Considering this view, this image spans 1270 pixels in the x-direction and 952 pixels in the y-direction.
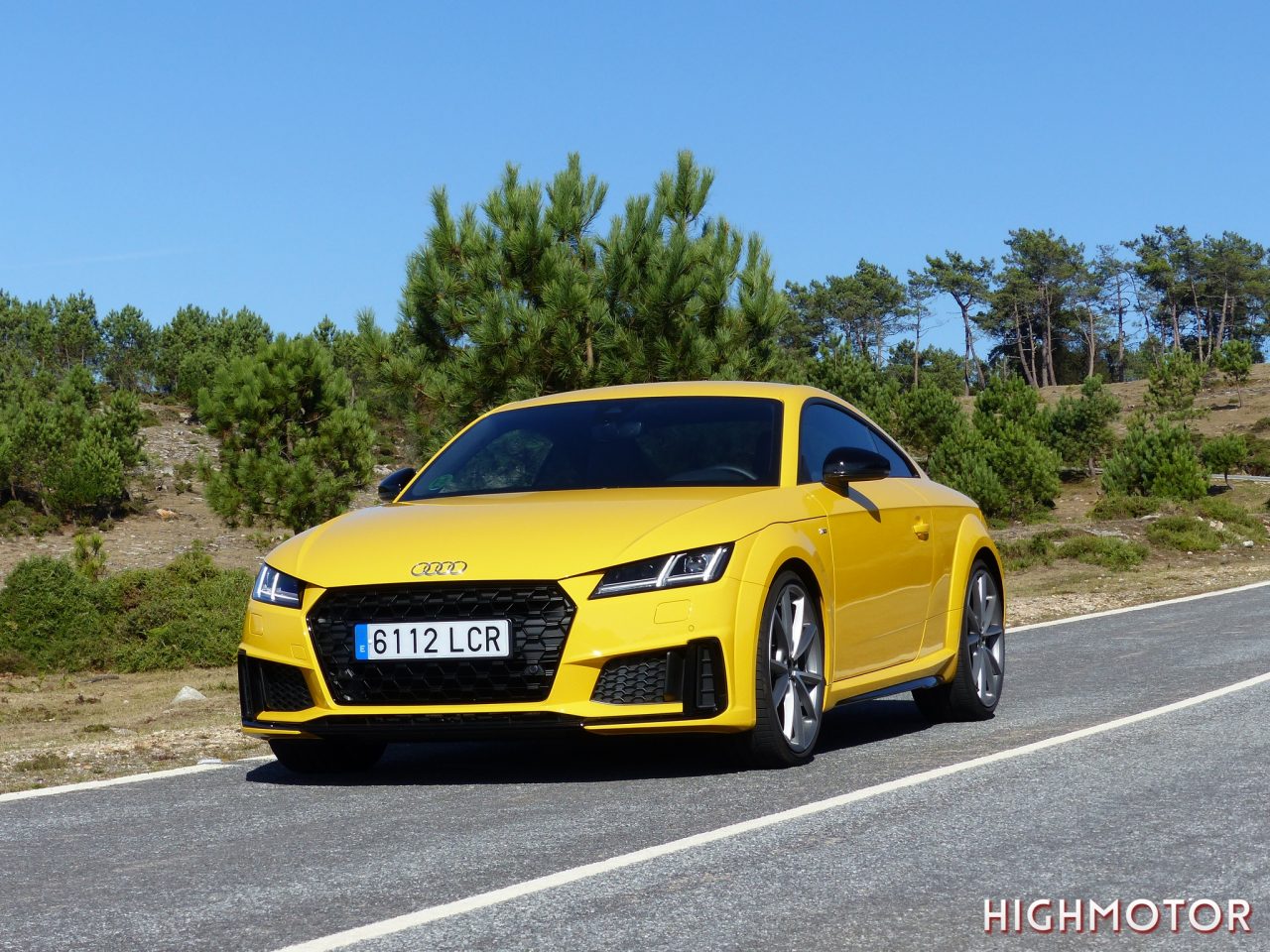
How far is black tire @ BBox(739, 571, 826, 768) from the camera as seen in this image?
21.3 feet

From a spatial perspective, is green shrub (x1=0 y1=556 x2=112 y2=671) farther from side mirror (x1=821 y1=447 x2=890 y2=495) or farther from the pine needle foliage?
side mirror (x1=821 y1=447 x2=890 y2=495)

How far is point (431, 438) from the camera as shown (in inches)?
1009

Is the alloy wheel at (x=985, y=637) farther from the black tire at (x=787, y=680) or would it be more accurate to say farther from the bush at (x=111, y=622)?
the bush at (x=111, y=622)

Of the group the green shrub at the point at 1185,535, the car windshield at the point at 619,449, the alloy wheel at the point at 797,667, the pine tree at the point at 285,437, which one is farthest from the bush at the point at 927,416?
the alloy wheel at the point at 797,667

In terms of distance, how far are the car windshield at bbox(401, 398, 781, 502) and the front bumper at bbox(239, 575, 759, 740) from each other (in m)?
1.08

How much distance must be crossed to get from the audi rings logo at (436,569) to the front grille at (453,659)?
0.12ft

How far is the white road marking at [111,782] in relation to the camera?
22.8 ft

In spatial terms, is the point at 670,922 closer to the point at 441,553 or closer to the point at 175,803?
the point at 441,553

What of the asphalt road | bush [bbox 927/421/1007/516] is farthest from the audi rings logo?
bush [bbox 927/421/1007/516]

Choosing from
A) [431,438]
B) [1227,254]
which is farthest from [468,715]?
[1227,254]

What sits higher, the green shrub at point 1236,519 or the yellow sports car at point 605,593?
the yellow sports car at point 605,593

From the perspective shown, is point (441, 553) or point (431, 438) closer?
point (441, 553)

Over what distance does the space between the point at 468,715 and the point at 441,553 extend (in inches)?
24.0

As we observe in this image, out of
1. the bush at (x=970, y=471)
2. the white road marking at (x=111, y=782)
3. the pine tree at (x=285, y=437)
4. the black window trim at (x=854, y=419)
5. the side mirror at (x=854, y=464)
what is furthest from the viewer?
the bush at (x=970, y=471)
